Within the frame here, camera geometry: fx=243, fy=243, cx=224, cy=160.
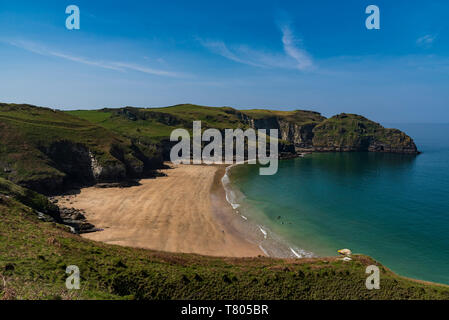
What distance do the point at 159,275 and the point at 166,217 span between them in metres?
30.5

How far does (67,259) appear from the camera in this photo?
20.5 m

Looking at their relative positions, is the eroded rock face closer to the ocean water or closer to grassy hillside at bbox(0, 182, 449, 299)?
the ocean water

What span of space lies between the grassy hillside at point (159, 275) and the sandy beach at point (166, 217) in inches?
530

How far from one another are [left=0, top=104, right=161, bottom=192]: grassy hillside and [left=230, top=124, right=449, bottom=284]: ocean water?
40.7 meters

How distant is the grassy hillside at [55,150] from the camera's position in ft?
201

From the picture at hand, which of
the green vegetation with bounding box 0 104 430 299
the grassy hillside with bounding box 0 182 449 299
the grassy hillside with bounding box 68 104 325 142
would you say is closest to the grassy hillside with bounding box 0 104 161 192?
the green vegetation with bounding box 0 104 430 299

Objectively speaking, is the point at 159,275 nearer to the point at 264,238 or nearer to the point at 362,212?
the point at 264,238

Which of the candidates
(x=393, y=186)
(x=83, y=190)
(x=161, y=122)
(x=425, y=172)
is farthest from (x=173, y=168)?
(x=425, y=172)

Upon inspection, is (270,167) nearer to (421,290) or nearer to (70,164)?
(70,164)

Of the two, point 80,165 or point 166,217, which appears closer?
point 166,217

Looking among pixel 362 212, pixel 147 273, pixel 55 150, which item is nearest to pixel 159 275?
pixel 147 273

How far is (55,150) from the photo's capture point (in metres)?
72.6

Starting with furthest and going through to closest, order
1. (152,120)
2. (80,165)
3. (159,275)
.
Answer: (152,120) → (80,165) → (159,275)

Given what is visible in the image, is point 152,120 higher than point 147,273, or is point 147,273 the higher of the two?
point 152,120
